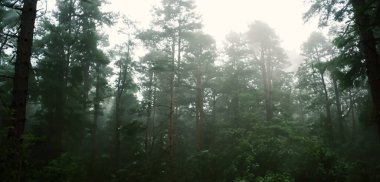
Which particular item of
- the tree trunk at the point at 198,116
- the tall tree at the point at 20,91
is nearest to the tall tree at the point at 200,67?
the tree trunk at the point at 198,116

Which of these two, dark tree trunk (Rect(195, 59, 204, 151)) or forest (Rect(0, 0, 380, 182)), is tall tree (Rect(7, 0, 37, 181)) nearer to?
forest (Rect(0, 0, 380, 182))

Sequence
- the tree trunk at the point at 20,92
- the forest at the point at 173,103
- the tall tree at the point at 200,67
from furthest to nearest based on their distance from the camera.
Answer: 1. the tall tree at the point at 200,67
2. the forest at the point at 173,103
3. the tree trunk at the point at 20,92

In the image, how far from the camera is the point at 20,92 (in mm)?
Answer: 6770

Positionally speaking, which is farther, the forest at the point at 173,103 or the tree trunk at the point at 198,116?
the tree trunk at the point at 198,116

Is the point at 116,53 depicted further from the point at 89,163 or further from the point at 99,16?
the point at 89,163

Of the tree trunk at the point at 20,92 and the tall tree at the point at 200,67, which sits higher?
the tall tree at the point at 200,67

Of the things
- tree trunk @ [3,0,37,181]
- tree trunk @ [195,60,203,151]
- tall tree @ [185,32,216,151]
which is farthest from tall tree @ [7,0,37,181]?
tree trunk @ [195,60,203,151]

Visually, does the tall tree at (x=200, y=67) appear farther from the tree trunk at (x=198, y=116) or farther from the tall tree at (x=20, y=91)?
the tall tree at (x=20, y=91)

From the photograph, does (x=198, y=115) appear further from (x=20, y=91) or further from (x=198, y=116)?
(x=20, y=91)

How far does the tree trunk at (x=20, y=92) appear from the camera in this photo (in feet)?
19.6

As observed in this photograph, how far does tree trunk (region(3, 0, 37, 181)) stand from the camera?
596 cm

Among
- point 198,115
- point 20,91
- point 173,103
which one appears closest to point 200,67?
point 198,115

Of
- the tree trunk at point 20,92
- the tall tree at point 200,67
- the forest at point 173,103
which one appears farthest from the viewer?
the tall tree at point 200,67

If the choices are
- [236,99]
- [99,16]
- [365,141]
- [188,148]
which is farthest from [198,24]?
[365,141]
